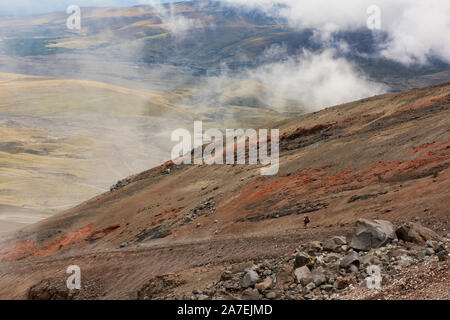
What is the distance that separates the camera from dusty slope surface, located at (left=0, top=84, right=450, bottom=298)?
1870cm

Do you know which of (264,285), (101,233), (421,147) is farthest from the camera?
(101,233)

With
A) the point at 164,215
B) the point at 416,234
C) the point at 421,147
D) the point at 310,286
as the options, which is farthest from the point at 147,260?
the point at 421,147

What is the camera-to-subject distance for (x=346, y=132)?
31.4m

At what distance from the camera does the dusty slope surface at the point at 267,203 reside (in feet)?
61.4

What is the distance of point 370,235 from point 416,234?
1.31 metres

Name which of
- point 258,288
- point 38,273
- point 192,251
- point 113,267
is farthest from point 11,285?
point 258,288

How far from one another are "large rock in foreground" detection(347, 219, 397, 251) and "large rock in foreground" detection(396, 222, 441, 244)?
0.26 metres

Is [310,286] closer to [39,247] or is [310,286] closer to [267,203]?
[267,203]

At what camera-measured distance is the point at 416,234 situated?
1359 cm

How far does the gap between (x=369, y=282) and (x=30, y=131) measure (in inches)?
4350

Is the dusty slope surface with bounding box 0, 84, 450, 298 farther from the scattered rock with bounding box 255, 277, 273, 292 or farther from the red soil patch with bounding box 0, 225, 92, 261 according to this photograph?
the scattered rock with bounding box 255, 277, 273, 292

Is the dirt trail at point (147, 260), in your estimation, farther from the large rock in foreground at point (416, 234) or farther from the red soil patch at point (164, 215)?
the red soil patch at point (164, 215)

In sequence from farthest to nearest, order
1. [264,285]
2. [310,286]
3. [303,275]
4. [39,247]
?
[39,247]
[264,285]
[303,275]
[310,286]

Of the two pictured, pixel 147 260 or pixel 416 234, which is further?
pixel 147 260
